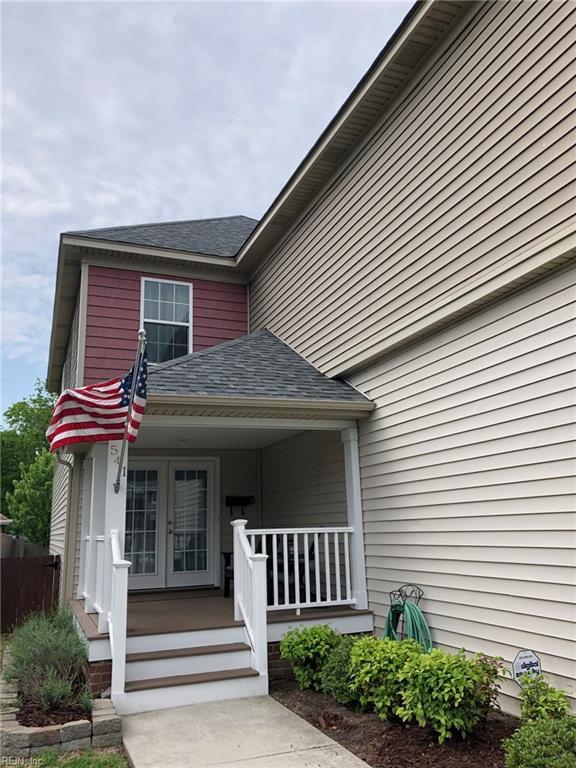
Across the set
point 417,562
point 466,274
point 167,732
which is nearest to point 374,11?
point 466,274

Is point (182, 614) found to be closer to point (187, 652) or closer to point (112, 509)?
point (187, 652)

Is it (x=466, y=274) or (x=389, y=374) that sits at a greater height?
(x=466, y=274)

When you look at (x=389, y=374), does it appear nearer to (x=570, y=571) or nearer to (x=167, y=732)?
(x=570, y=571)

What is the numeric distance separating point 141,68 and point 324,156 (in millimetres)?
3112

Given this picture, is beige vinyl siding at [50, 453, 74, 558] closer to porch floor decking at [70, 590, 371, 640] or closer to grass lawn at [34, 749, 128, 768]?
porch floor decking at [70, 590, 371, 640]

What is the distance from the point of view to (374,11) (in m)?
6.98

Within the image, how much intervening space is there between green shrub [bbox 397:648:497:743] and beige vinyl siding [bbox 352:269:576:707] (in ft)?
1.92

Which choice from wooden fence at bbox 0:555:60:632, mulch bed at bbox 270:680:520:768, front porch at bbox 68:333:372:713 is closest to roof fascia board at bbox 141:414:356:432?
front porch at bbox 68:333:372:713

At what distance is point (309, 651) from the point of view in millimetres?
5359

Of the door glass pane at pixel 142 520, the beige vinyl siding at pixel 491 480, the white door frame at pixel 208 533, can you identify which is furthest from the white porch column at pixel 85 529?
the beige vinyl siding at pixel 491 480

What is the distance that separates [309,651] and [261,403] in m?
2.55

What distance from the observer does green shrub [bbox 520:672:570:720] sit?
12.3 feet

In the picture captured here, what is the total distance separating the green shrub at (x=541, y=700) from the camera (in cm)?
375

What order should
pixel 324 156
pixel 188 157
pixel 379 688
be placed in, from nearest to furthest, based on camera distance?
pixel 379 688, pixel 324 156, pixel 188 157
